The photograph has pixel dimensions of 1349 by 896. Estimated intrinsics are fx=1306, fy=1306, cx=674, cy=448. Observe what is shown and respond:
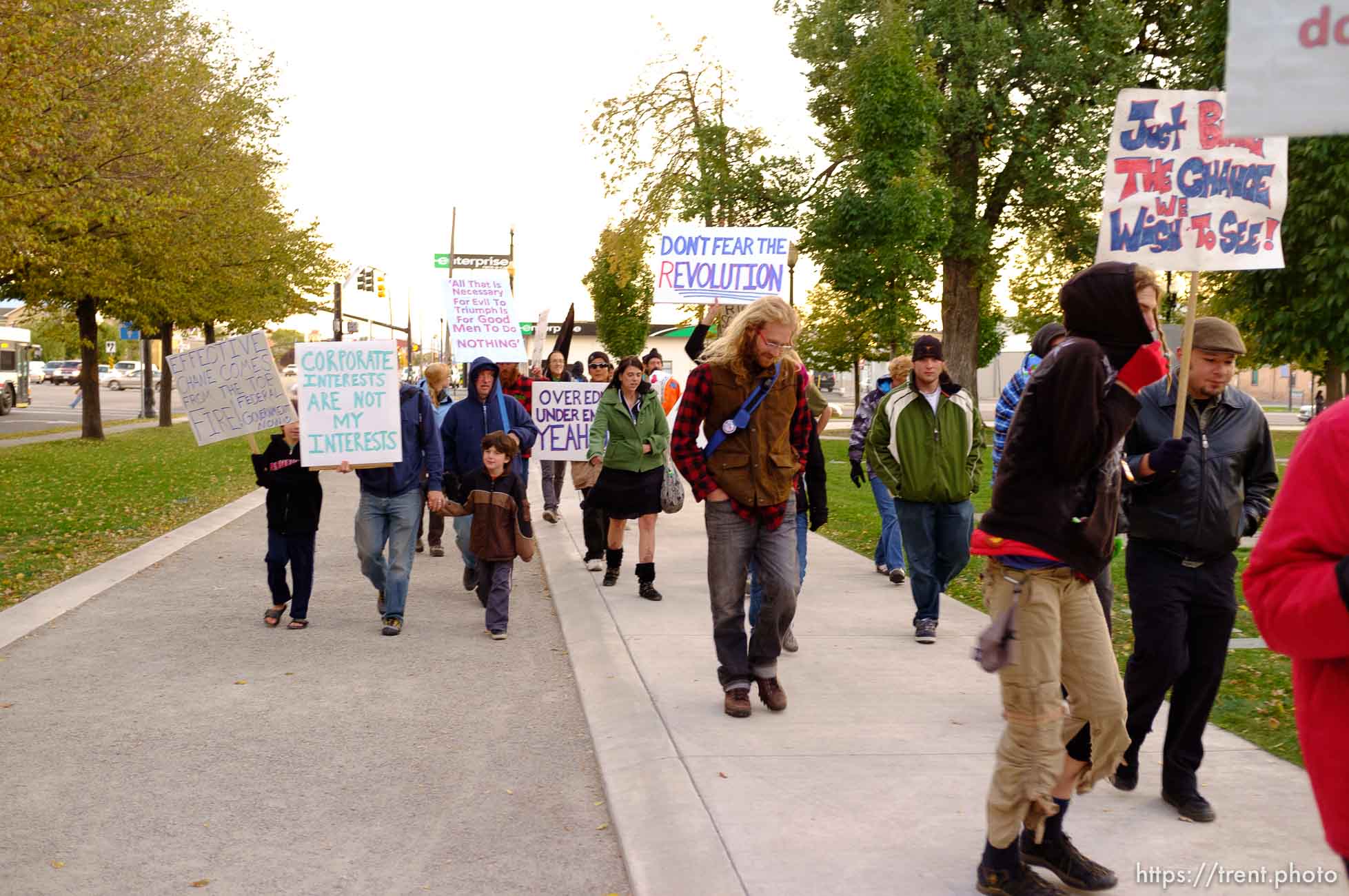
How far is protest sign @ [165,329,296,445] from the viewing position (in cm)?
953

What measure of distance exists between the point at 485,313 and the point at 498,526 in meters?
6.42

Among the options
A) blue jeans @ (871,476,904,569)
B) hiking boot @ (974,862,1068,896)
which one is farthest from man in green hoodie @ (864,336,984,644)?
hiking boot @ (974,862,1068,896)

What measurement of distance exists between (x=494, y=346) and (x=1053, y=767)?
11.6 m

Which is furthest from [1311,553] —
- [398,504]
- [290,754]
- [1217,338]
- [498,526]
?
[398,504]

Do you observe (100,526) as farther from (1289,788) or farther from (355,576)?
(1289,788)

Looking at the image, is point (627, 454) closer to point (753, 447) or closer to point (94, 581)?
point (753, 447)

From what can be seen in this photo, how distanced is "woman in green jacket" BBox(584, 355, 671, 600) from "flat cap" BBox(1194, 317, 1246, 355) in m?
6.01

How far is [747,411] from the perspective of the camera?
6352 millimetres

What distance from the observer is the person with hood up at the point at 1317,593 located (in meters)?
2.11

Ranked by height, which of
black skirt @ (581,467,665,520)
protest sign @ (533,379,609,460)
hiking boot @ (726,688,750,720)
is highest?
protest sign @ (533,379,609,460)

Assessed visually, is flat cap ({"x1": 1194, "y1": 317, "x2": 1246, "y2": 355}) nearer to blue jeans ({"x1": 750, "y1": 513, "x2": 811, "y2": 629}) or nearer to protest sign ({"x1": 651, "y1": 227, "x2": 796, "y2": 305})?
blue jeans ({"x1": 750, "y1": 513, "x2": 811, "y2": 629})

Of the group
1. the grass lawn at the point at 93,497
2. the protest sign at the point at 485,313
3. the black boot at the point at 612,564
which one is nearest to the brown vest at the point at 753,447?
the black boot at the point at 612,564

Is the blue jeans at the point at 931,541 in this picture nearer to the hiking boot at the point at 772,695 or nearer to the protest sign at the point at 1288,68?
the hiking boot at the point at 772,695

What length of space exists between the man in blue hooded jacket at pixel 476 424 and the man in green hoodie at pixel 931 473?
284cm
